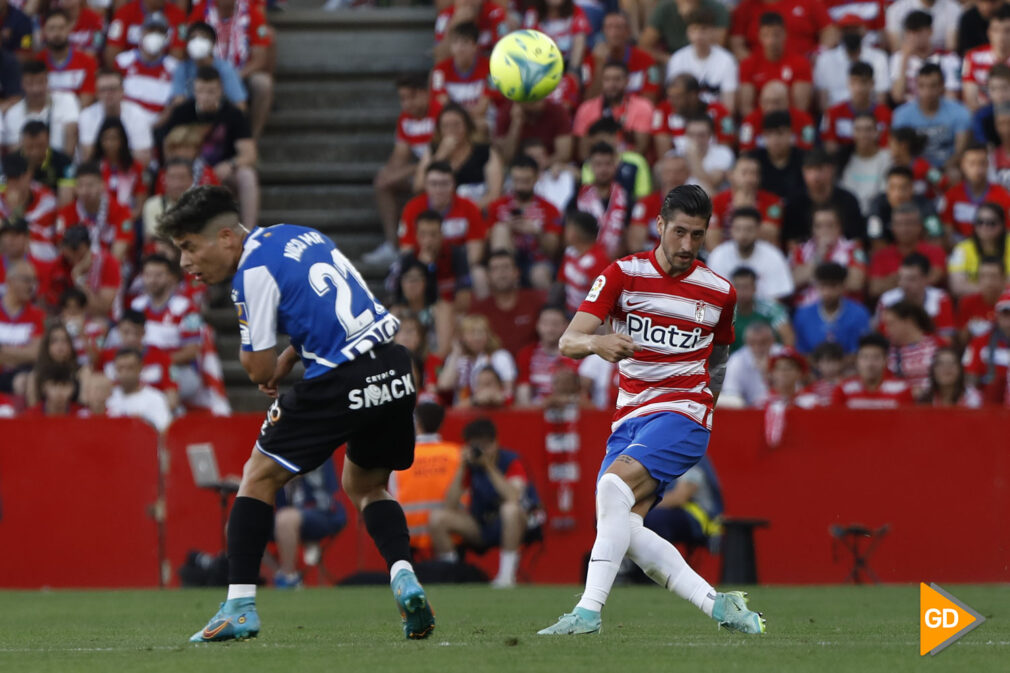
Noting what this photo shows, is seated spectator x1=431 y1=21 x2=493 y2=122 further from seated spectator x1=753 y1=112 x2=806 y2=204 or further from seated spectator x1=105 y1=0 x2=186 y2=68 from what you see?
seated spectator x1=105 y1=0 x2=186 y2=68

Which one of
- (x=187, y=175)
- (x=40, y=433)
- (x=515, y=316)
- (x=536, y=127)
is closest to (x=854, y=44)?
(x=536, y=127)

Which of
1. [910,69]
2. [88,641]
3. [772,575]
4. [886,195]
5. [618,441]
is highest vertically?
[910,69]

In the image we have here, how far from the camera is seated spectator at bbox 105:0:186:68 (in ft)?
62.7

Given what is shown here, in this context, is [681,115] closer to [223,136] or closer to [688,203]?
[223,136]

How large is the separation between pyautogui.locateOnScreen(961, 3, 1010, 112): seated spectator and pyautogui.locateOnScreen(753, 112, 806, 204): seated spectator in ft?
6.39

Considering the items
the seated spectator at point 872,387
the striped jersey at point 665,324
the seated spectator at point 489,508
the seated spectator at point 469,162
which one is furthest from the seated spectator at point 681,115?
the striped jersey at point 665,324

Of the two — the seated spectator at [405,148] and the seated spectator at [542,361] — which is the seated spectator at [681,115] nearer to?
the seated spectator at [405,148]

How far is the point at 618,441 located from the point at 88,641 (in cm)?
278

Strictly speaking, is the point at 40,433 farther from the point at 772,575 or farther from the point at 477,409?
the point at 772,575

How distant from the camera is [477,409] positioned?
47.9ft

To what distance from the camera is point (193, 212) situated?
7.46 meters

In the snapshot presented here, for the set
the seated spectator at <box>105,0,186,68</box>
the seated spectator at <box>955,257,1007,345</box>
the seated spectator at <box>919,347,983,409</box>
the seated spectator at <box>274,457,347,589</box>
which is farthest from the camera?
the seated spectator at <box>105,0,186,68</box>

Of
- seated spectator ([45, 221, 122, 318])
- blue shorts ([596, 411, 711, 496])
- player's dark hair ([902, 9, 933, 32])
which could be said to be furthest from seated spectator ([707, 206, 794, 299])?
blue shorts ([596, 411, 711, 496])

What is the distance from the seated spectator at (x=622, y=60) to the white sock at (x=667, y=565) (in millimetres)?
10525
